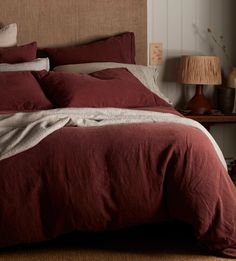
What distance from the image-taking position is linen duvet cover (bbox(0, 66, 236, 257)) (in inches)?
78.8

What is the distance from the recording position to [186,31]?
12.8 feet

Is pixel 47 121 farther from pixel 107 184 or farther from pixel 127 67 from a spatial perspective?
pixel 127 67

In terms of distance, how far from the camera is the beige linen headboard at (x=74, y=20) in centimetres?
365

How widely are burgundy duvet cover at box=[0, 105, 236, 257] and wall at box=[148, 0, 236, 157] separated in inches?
75.7

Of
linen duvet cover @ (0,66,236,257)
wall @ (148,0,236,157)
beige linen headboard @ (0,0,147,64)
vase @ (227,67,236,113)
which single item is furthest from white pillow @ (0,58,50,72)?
vase @ (227,67,236,113)

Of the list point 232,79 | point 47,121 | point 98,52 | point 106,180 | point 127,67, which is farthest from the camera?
point 232,79

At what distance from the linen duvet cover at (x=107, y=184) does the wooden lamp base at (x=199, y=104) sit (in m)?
1.62

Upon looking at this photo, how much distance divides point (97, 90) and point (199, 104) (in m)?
1.06

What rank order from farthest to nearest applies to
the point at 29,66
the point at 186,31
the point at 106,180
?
1. the point at 186,31
2. the point at 29,66
3. the point at 106,180

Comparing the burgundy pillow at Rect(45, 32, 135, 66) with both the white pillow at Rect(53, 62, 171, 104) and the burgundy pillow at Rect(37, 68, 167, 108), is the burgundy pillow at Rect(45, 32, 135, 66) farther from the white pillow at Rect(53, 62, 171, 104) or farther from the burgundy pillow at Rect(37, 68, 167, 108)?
the burgundy pillow at Rect(37, 68, 167, 108)

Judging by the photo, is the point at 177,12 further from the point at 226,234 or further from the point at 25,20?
the point at 226,234

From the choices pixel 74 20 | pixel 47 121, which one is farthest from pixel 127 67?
pixel 47 121

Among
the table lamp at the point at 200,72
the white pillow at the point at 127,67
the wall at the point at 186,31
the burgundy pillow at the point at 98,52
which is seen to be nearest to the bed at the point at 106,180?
the white pillow at the point at 127,67

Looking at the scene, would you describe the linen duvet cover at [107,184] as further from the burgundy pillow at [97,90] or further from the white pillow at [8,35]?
the white pillow at [8,35]
